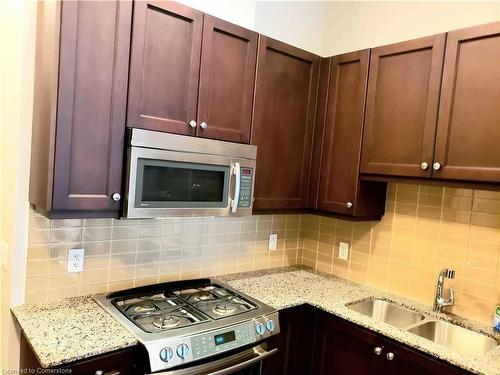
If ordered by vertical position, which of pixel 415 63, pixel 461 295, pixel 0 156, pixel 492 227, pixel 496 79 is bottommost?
pixel 461 295

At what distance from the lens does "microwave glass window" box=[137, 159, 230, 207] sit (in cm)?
171

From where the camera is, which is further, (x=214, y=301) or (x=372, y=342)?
(x=214, y=301)

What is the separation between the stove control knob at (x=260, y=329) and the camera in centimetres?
182

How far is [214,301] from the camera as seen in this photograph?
2035 mm

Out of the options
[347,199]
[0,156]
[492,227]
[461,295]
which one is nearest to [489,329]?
[461,295]

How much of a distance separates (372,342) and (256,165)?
1.07 meters

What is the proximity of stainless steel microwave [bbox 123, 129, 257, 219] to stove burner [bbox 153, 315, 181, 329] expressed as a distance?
46cm

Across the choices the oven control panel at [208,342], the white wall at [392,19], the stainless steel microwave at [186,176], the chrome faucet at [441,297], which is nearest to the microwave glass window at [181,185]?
the stainless steel microwave at [186,176]

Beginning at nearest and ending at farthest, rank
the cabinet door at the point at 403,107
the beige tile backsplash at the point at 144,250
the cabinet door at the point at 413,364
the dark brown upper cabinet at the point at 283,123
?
the cabinet door at the point at 413,364, the beige tile backsplash at the point at 144,250, the cabinet door at the point at 403,107, the dark brown upper cabinet at the point at 283,123

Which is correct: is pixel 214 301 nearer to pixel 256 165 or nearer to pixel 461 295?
pixel 256 165

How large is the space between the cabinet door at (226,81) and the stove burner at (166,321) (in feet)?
2.84

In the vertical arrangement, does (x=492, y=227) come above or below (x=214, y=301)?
above

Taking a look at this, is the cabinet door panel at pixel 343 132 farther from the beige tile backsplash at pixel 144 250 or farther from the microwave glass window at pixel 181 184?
the microwave glass window at pixel 181 184

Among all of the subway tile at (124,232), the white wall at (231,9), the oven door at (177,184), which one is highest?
the white wall at (231,9)
